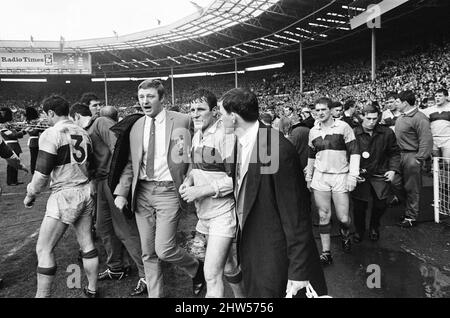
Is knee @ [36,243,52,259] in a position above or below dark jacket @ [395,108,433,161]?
below

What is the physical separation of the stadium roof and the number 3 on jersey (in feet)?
62.9

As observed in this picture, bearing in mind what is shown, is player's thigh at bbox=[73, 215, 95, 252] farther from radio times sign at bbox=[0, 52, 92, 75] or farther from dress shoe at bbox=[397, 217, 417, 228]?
radio times sign at bbox=[0, 52, 92, 75]

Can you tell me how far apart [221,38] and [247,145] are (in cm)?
2929

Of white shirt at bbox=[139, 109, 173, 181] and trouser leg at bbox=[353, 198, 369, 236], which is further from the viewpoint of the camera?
trouser leg at bbox=[353, 198, 369, 236]

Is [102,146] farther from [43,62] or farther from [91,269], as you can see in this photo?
[43,62]

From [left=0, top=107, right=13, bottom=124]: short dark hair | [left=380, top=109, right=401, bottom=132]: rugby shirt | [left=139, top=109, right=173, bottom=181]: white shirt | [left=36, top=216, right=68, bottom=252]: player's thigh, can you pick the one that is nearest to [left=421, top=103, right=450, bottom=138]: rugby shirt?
[left=380, top=109, right=401, bottom=132]: rugby shirt

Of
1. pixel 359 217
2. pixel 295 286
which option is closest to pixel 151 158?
pixel 295 286

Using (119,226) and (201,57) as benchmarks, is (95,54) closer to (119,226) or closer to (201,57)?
(201,57)

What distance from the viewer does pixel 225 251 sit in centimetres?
257

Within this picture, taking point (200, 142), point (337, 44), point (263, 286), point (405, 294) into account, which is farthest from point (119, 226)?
point (337, 44)

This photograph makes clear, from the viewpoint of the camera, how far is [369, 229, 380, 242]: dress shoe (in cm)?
461

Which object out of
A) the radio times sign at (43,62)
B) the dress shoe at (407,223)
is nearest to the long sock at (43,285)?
the dress shoe at (407,223)

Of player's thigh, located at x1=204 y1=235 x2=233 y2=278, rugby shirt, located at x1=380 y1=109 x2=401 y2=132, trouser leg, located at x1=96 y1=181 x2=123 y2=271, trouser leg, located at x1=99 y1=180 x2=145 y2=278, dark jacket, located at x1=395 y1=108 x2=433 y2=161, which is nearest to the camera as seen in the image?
player's thigh, located at x1=204 y1=235 x2=233 y2=278

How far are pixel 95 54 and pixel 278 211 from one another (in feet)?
129
